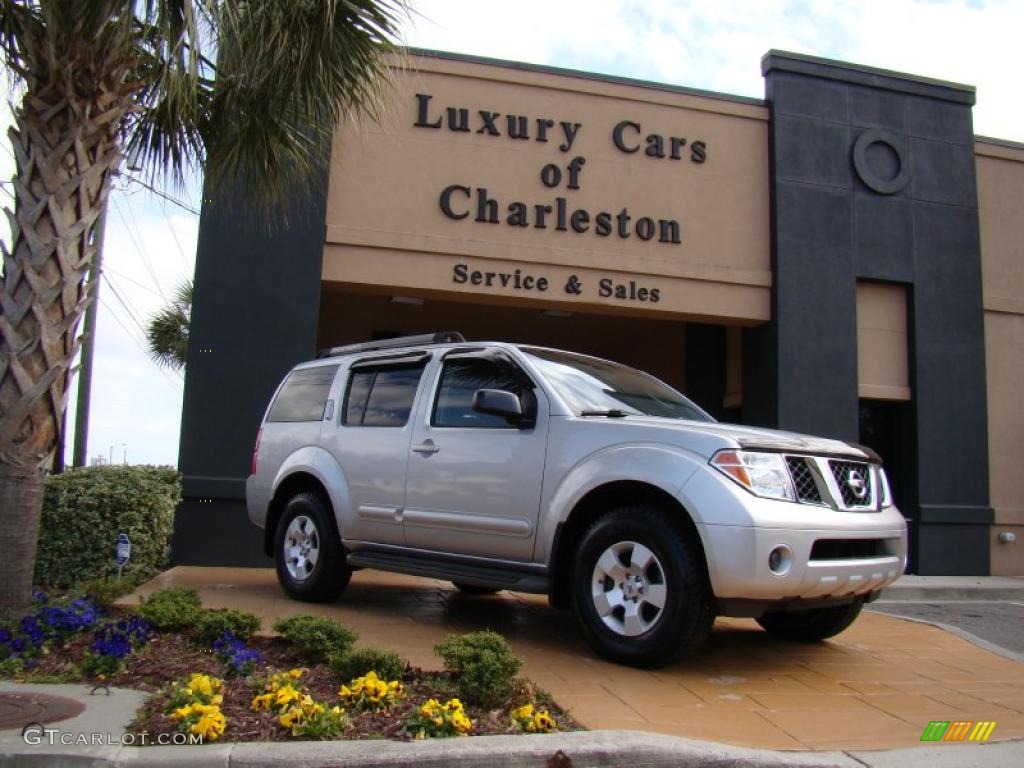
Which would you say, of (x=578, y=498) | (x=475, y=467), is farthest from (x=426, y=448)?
(x=578, y=498)

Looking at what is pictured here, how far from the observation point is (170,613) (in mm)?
5191

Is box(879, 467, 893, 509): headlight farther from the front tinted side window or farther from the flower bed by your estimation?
the flower bed

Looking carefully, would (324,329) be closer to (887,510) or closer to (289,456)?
(289,456)

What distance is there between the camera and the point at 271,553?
7.66 metres

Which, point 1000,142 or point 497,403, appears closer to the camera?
point 497,403

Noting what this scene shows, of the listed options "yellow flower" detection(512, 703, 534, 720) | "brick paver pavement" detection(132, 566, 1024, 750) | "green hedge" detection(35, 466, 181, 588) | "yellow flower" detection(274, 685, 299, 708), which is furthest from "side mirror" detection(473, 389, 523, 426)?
"green hedge" detection(35, 466, 181, 588)

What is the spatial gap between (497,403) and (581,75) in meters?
7.78

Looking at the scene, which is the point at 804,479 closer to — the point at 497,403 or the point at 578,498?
the point at 578,498

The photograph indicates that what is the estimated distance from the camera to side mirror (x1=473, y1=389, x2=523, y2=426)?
18.3 feet

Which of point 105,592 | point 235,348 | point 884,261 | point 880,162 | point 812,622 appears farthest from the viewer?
point 880,162

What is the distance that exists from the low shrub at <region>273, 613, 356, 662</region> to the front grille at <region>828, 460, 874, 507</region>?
289 cm

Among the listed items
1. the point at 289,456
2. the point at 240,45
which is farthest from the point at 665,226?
the point at 240,45

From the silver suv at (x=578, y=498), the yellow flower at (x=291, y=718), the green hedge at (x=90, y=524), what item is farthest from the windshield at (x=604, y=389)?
the green hedge at (x=90, y=524)

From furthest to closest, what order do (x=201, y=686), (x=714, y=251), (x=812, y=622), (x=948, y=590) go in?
(x=714, y=251), (x=948, y=590), (x=812, y=622), (x=201, y=686)
